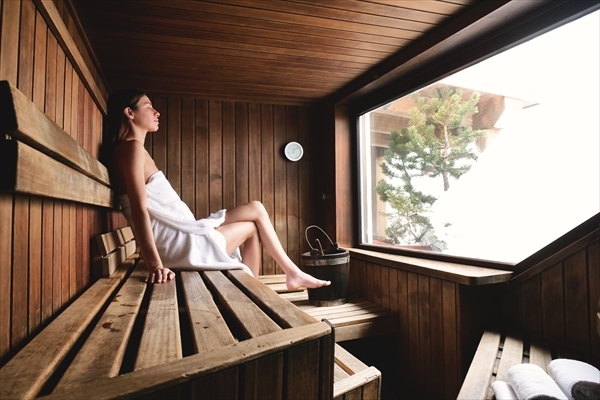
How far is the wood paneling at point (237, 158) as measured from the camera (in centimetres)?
348

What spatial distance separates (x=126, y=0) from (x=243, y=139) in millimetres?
1835

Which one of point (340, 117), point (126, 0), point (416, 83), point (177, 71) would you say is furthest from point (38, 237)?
point (340, 117)

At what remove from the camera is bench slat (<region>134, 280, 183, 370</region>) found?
856mm

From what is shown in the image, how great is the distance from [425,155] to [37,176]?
2.37 meters

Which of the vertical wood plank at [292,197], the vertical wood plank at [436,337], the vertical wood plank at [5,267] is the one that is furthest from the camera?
the vertical wood plank at [292,197]

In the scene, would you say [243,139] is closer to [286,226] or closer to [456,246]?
[286,226]

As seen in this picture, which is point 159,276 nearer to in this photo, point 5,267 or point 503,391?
point 5,267

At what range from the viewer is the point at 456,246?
98.2 inches

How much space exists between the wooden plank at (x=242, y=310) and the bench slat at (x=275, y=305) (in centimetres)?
3

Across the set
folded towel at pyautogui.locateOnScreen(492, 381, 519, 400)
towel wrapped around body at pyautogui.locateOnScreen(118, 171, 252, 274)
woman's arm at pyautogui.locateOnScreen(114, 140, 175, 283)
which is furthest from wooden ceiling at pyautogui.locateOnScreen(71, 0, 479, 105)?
folded towel at pyautogui.locateOnScreen(492, 381, 519, 400)

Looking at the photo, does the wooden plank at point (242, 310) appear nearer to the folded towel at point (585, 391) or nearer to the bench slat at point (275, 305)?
the bench slat at point (275, 305)

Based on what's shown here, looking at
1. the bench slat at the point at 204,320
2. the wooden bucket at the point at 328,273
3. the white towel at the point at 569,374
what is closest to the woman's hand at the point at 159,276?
the bench slat at the point at 204,320

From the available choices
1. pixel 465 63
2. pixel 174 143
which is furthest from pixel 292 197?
pixel 465 63

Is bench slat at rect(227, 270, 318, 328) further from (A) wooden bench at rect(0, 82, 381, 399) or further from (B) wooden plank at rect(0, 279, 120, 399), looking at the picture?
(B) wooden plank at rect(0, 279, 120, 399)
